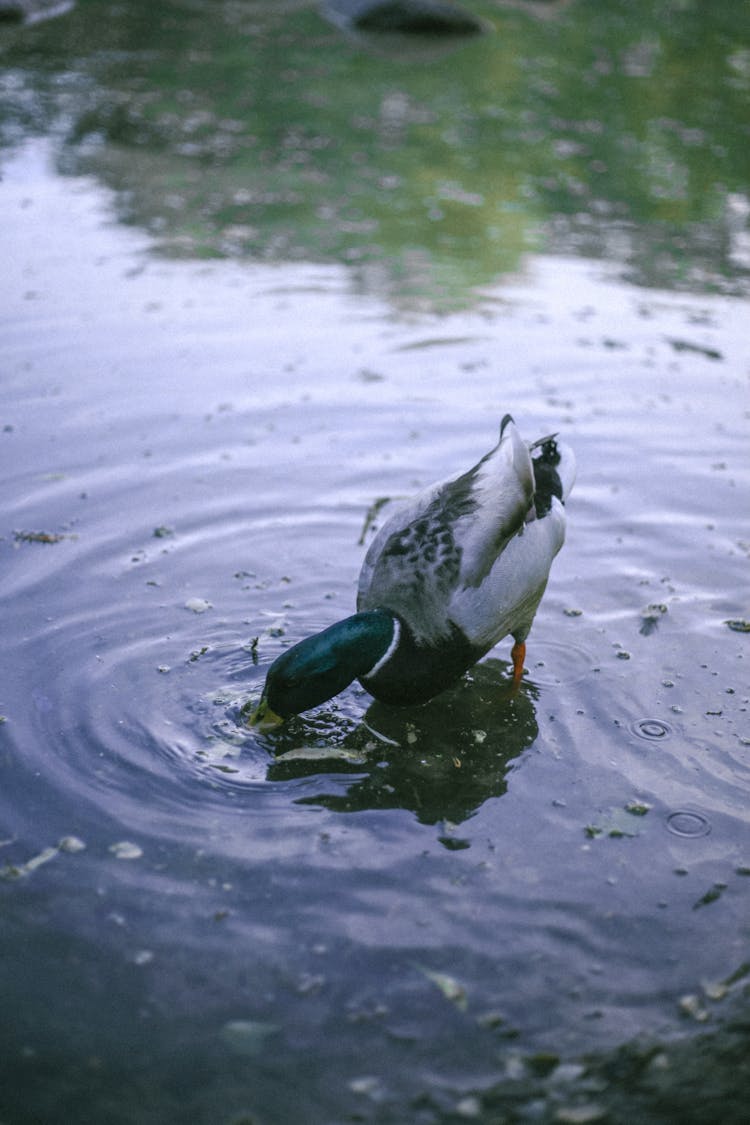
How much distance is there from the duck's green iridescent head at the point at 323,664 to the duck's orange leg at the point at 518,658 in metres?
0.73

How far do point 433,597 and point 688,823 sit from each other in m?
1.11

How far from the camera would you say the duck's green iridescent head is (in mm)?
3604

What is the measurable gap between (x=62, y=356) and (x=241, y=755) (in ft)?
12.9

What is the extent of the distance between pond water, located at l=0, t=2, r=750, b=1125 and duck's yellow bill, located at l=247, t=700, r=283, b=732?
0.10m

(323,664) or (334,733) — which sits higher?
(323,664)

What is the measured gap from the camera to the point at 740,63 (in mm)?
17078

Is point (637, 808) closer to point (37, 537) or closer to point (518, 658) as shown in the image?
point (518, 658)

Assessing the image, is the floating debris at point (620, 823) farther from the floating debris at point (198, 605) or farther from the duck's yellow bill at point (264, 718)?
the floating debris at point (198, 605)

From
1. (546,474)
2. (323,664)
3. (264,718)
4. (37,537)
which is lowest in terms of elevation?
(37,537)

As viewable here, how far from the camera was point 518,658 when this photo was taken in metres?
4.39

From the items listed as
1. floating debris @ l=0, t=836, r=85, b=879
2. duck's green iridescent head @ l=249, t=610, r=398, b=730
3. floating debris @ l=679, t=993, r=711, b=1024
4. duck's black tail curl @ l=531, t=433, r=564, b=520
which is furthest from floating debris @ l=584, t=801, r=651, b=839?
floating debris @ l=0, t=836, r=85, b=879

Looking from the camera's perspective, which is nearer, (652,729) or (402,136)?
(652,729)

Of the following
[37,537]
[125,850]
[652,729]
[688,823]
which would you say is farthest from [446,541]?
[37,537]

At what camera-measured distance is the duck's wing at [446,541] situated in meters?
3.85
